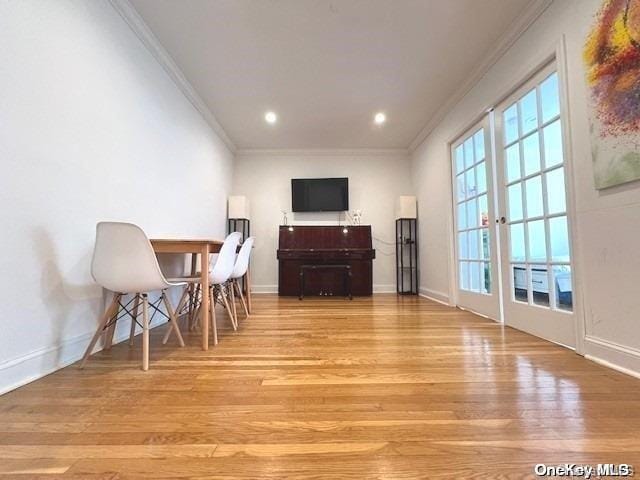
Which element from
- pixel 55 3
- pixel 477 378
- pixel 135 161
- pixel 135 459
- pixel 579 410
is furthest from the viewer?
pixel 135 161

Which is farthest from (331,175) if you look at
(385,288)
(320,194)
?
(385,288)

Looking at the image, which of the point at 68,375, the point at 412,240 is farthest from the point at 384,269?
the point at 68,375

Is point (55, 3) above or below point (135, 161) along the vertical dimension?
above

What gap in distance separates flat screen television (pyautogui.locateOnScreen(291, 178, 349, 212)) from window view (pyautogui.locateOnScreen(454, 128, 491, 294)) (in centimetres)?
187

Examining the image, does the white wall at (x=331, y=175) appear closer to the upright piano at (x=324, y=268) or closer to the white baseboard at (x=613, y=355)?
the upright piano at (x=324, y=268)

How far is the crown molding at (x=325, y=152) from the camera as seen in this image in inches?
194

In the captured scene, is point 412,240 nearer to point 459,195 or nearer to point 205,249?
point 459,195

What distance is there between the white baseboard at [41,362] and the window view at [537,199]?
301 centimetres

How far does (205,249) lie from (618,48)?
2521 mm

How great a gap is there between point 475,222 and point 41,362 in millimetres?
3474

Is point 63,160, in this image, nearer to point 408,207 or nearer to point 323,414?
point 323,414

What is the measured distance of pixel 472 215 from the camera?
3.12m

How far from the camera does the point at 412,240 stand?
15.6 ft

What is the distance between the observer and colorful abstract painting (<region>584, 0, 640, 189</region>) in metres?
1.42
